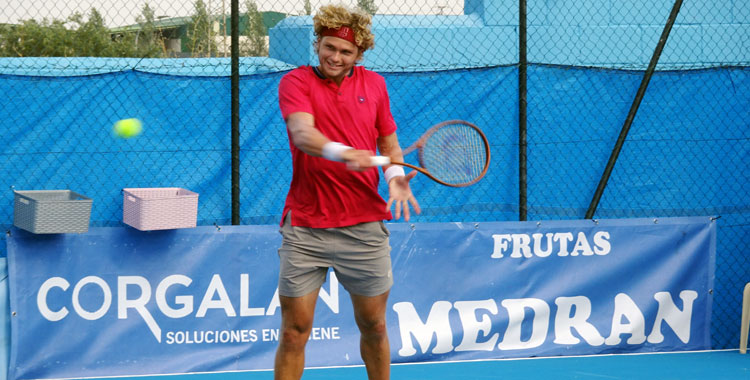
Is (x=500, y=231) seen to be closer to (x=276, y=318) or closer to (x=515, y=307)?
(x=515, y=307)

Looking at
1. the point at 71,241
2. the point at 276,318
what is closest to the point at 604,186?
the point at 276,318

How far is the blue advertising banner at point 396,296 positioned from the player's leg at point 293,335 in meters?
1.64

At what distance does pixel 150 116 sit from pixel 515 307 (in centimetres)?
238

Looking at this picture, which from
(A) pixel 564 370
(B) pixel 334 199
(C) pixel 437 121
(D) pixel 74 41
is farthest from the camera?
(D) pixel 74 41

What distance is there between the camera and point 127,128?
17.4 ft

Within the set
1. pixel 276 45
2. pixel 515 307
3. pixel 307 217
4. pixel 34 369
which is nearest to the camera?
pixel 307 217

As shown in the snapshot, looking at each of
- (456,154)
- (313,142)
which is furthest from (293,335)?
(456,154)

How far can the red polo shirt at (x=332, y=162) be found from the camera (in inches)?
143

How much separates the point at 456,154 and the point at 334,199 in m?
0.69

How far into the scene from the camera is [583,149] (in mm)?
5836

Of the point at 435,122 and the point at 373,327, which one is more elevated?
the point at 435,122

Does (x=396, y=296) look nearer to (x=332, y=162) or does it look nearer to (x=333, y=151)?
(x=332, y=162)

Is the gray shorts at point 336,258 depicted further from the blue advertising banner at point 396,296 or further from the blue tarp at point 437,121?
the blue tarp at point 437,121

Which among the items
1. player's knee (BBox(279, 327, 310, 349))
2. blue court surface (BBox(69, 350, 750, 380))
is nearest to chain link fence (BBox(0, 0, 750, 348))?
blue court surface (BBox(69, 350, 750, 380))
